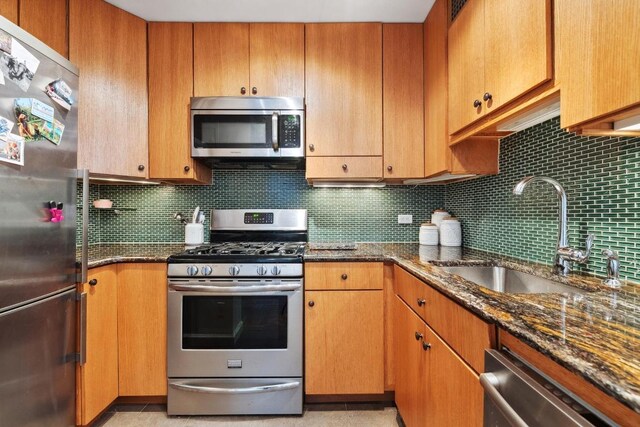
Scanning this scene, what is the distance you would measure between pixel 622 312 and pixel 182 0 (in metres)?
2.49

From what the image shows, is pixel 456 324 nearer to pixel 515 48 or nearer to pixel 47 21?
pixel 515 48

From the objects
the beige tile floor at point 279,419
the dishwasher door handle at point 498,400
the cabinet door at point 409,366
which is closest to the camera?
the dishwasher door handle at point 498,400

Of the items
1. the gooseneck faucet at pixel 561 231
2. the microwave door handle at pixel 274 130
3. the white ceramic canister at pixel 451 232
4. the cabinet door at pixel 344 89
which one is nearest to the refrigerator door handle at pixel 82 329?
the microwave door handle at pixel 274 130

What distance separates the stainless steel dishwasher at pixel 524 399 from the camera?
0.57 m

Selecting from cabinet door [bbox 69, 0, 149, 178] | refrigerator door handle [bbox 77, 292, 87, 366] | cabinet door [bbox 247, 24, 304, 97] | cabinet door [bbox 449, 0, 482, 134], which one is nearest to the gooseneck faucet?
cabinet door [bbox 449, 0, 482, 134]

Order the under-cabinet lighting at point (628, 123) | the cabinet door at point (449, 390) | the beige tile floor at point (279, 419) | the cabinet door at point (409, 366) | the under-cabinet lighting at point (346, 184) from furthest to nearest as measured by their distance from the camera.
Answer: the under-cabinet lighting at point (346, 184) → the beige tile floor at point (279, 419) → the cabinet door at point (409, 366) → the cabinet door at point (449, 390) → the under-cabinet lighting at point (628, 123)

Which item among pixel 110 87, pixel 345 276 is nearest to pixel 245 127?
pixel 110 87

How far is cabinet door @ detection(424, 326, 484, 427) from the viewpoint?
94cm

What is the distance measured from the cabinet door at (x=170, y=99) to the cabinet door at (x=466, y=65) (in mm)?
1648

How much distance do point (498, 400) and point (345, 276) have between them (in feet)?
3.84

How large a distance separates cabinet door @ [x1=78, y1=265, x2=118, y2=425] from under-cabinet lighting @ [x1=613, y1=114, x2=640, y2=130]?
88.6 inches

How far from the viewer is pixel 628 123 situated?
859 mm

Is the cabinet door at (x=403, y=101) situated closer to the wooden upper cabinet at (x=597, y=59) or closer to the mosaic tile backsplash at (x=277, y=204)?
the mosaic tile backsplash at (x=277, y=204)

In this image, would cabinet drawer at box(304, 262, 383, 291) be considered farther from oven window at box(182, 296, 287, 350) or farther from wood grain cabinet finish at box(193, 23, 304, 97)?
wood grain cabinet finish at box(193, 23, 304, 97)
